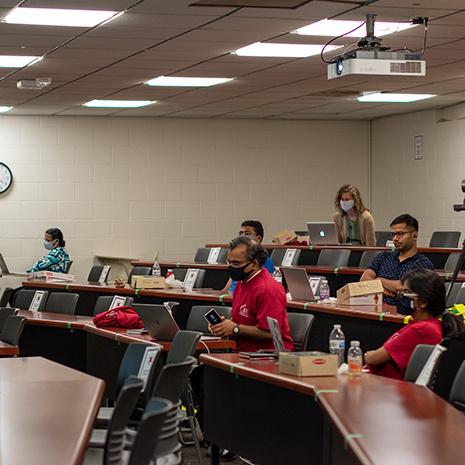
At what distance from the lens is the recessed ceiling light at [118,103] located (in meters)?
10.7

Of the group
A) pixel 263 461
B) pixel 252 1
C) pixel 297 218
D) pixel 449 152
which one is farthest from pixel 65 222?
pixel 263 461

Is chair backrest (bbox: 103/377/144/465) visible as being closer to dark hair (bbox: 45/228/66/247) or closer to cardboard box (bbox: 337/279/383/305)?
cardboard box (bbox: 337/279/383/305)

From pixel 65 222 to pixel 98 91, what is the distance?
2804 mm

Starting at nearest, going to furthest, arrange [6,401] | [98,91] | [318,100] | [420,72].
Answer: [6,401] < [420,72] < [98,91] < [318,100]

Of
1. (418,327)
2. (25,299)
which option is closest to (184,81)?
(25,299)

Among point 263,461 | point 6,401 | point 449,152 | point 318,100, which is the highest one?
point 318,100

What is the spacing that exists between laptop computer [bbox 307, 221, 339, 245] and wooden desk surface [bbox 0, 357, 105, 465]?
556cm

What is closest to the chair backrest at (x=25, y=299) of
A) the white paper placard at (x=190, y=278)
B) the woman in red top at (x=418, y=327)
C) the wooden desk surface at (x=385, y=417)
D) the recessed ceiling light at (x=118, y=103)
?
the white paper placard at (x=190, y=278)

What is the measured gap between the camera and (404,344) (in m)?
3.97

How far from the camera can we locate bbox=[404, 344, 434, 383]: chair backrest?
3.66 metres

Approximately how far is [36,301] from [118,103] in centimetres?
423

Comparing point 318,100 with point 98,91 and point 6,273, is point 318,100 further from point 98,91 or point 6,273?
point 6,273

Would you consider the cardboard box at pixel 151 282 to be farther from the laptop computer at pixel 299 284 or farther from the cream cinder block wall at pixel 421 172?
the cream cinder block wall at pixel 421 172

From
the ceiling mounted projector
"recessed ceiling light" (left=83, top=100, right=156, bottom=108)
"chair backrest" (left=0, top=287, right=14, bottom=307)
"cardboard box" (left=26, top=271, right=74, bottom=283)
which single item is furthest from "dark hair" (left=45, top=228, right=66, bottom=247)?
"chair backrest" (left=0, top=287, right=14, bottom=307)
